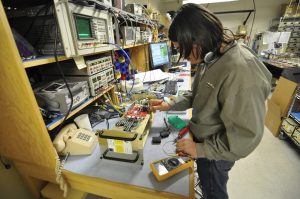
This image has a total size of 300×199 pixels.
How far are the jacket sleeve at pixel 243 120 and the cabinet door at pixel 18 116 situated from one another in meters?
0.73

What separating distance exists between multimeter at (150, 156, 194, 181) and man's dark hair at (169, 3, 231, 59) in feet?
1.66

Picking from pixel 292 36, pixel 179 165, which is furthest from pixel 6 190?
pixel 292 36

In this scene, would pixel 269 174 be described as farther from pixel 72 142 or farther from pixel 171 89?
pixel 72 142

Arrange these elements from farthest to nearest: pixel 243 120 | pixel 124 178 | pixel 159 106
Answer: pixel 159 106 < pixel 124 178 < pixel 243 120

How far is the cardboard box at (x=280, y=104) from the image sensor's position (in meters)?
2.04

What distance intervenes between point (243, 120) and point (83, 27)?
83cm

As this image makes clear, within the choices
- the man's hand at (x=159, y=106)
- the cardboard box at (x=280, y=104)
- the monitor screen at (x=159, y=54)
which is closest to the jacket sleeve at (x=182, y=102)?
the man's hand at (x=159, y=106)

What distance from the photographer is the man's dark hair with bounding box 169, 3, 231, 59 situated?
0.63 metres

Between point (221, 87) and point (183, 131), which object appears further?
point (183, 131)

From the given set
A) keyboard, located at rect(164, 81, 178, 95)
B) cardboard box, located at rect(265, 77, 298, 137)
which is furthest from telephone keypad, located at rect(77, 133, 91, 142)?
cardboard box, located at rect(265, 77, 298, 137)

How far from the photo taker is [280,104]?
219 centimetres

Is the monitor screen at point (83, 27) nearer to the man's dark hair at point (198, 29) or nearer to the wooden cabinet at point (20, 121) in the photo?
the wooden cabinet at point (20, 121)

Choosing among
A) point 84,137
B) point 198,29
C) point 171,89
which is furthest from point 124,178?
point 171,89

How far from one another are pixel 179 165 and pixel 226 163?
32 centimetres
